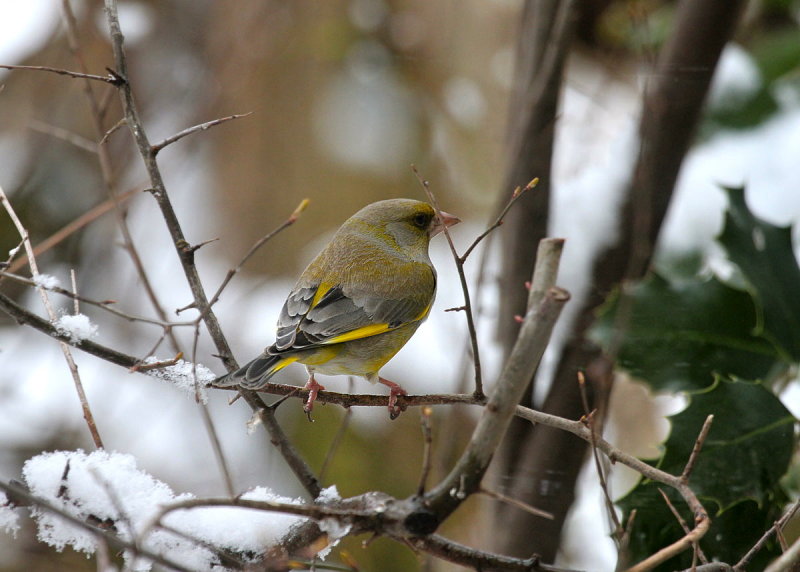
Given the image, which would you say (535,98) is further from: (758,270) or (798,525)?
(798,525)

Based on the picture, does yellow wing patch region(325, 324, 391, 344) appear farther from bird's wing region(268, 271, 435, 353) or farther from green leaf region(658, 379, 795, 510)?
green leaf region(658, 379, 795, 510)

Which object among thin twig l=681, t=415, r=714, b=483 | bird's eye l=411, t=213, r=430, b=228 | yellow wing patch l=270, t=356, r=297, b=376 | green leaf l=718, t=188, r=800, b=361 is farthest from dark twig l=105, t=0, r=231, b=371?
green leaf l=718, t=188, r=800, b=361

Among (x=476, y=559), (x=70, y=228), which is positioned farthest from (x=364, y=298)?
(x=476, y=559)

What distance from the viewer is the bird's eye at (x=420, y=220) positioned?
2.65 metres

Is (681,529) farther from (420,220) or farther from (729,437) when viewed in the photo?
(420,220)

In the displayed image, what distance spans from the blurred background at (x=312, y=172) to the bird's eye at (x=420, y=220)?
19.1 inches

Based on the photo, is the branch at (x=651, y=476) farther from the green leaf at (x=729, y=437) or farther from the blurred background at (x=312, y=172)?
the blurred background at (x=312, y=172)

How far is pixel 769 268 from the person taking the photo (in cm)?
248

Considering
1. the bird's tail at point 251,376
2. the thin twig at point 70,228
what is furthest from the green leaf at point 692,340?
the thin twig at point 70,228

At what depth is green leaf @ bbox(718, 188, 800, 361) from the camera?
2.41m

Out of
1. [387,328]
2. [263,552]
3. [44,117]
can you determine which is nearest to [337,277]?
[387,328]

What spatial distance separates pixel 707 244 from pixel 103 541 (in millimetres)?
2995

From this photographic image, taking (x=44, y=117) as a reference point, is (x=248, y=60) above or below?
above

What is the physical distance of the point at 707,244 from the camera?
3.48m
